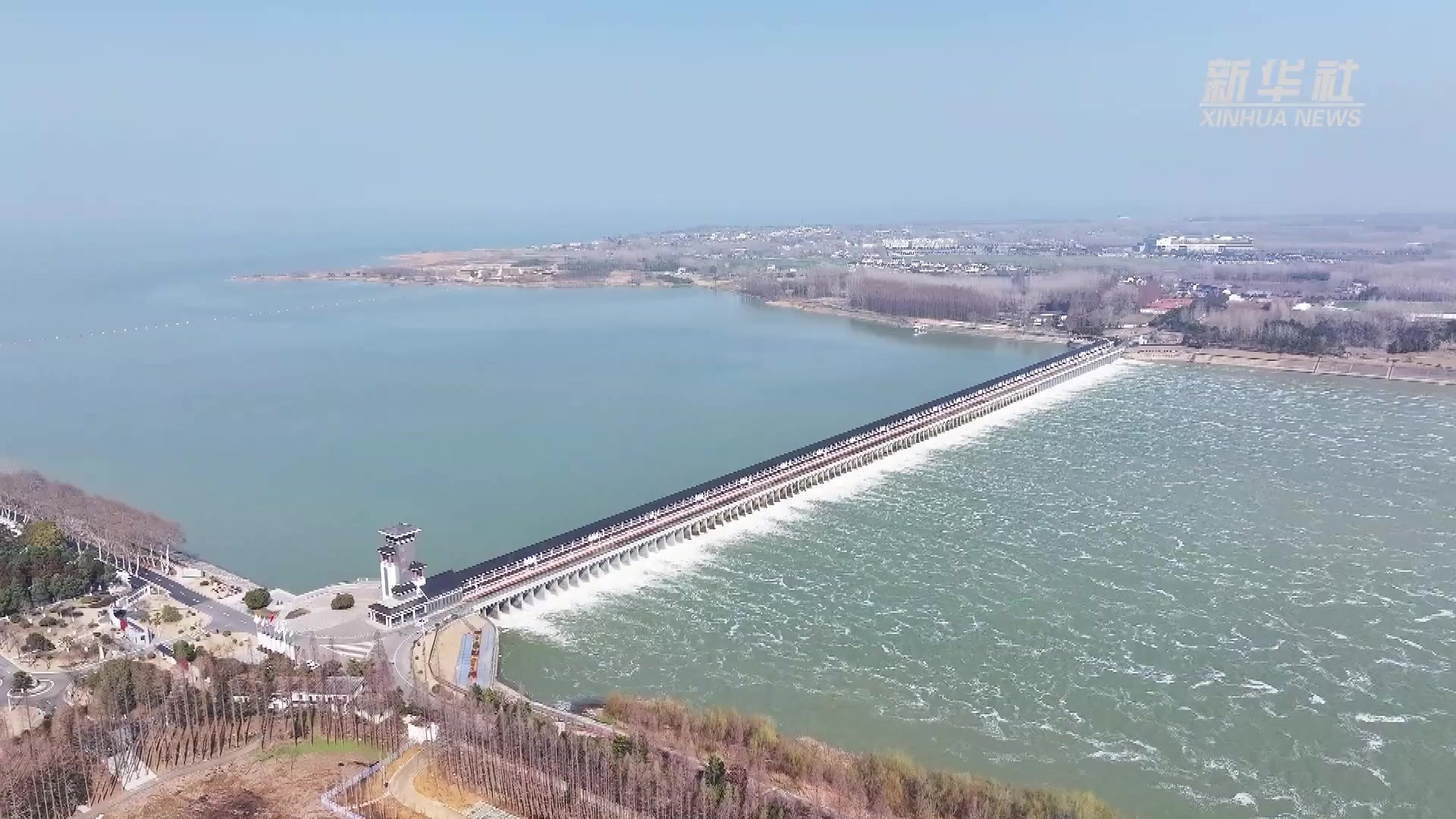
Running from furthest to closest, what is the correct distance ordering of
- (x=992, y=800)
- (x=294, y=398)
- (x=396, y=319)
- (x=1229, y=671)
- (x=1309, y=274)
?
(x=1309, y=274) → (x=396, y=319) → (x=294, y=398) → (x=1229, y=671) → (x=992, y=800)

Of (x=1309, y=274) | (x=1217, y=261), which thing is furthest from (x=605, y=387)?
(x=1217, y=261)

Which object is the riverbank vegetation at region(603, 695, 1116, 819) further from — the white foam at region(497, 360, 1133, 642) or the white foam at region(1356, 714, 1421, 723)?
the white foam at region(1356, 714, 1421, 723)

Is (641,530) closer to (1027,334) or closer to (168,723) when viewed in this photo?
(168,723)

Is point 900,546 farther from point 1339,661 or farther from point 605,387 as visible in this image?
point 605,387

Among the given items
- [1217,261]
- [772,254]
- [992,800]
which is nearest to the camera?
[992,800]

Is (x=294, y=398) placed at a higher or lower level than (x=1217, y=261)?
lower

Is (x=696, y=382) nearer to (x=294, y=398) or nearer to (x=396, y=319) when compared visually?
(x=294, y=398)

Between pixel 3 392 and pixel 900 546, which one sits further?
pixel 3 392

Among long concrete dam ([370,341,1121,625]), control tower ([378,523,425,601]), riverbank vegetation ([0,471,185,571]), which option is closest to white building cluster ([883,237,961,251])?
long concrete dam ([370,341,1121,625])
